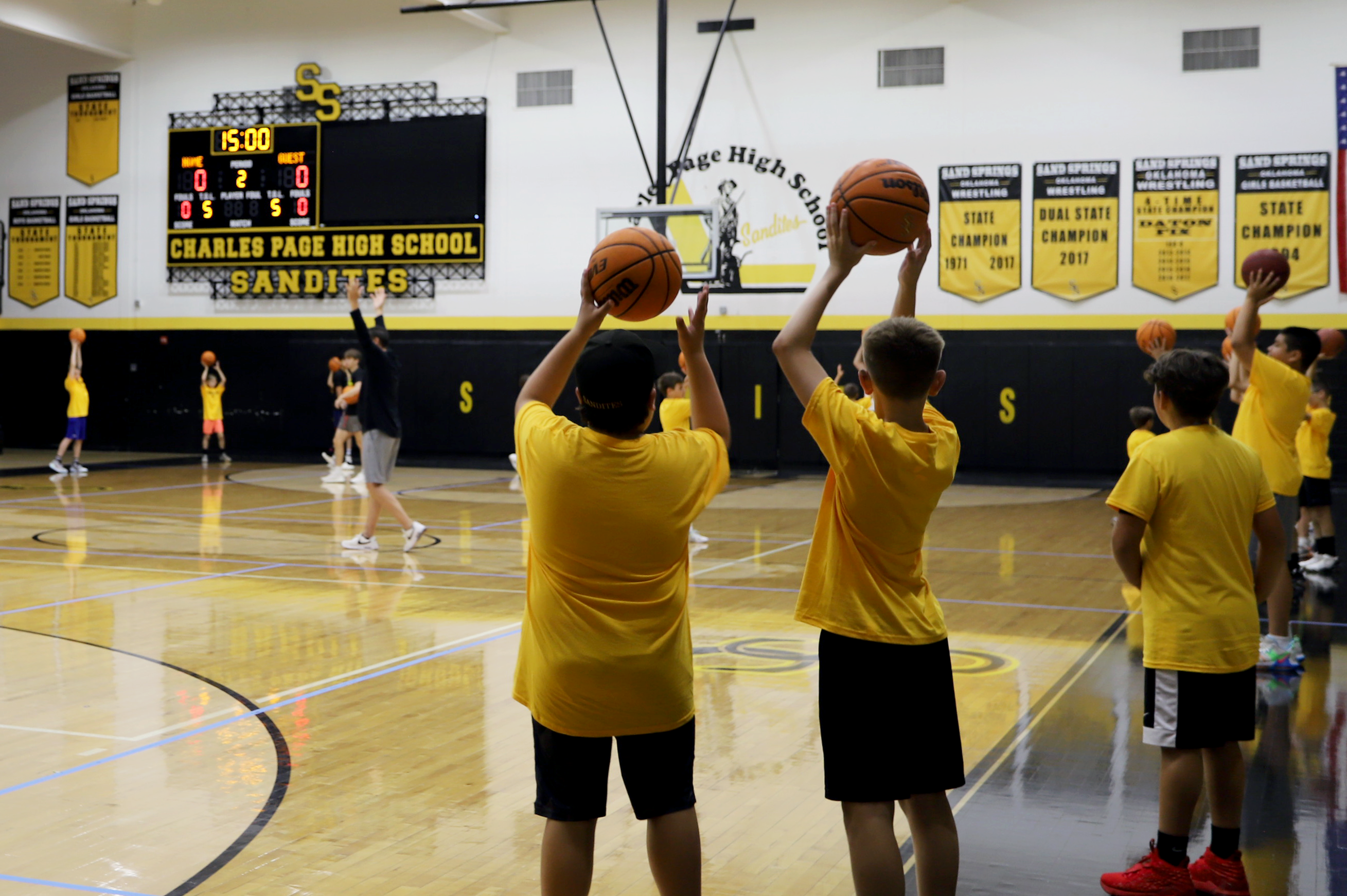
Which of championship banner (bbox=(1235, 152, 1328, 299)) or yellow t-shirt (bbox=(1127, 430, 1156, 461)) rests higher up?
championship banner (bbox=(1235, 152, 1328, 299))

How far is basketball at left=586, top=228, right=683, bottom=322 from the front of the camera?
3.12 m

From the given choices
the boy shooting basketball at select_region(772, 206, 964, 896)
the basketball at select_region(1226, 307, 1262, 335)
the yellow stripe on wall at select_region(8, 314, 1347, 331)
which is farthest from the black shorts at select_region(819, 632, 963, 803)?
the yellow stripe on wall at select_region(8, 314, 1347, 331)

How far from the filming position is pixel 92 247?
22.3 metres

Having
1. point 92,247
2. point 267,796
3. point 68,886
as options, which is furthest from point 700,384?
point 92,247

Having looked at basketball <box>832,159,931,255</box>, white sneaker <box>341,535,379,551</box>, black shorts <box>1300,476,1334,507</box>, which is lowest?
white sneaker <box>341,535,379,551</box>

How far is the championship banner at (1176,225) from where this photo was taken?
16906mm

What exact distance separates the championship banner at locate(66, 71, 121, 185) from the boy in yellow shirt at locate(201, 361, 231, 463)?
4.35m

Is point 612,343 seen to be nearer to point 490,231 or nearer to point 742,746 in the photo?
point 742,746

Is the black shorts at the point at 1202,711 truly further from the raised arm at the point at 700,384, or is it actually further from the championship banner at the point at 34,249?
the championship banner at the point at 34,249

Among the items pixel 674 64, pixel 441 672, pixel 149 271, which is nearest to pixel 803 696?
pixel 441 672

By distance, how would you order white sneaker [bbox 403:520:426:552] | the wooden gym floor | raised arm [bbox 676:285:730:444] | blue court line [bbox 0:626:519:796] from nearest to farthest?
1. raised arm [bbox 676:285:730:444]
2. the wooden gym floor
3. blue court line [bbox 0:626:519:796]
4. white sneaker [bbox 403:520:426:552]

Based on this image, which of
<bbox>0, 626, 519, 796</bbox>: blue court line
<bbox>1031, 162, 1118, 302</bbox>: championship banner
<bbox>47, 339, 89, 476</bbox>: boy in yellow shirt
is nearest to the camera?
<bbox>0, 626, 519, 796</bbox>: blue court line

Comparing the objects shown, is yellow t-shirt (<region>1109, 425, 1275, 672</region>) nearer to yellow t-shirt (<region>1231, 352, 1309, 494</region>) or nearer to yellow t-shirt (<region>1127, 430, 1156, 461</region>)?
yellow t-shirt (<region>1231, 352, 1309, 494</region>)

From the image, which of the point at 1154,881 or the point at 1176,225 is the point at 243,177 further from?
the point at 1154,881
